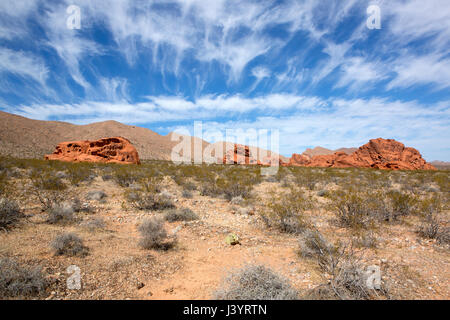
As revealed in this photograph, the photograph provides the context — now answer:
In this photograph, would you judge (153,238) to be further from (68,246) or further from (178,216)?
(178,216)

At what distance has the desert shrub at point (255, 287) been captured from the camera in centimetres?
274

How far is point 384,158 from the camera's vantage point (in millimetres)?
34750

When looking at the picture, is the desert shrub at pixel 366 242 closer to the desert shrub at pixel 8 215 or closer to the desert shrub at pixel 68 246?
the desert shrub at pixel 68 246

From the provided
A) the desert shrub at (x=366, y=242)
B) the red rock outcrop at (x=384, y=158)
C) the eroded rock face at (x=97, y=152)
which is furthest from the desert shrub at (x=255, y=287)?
the red rock outcrop at (x=384, y=158)

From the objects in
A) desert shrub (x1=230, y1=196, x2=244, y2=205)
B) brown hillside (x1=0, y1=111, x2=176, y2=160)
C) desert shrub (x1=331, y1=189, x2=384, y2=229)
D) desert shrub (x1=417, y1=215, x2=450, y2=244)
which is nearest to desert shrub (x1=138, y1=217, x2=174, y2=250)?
desert shrub (x1=230, y1=196, x2=244, y2=205)

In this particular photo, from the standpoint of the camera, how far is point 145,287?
3.17 meters

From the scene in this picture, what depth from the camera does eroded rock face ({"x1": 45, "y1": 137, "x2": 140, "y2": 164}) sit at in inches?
938

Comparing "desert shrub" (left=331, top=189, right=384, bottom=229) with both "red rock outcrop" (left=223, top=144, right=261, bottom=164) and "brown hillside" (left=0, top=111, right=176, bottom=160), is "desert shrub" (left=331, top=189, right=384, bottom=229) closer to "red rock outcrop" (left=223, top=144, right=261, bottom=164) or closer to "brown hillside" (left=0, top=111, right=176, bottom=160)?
"red rock outcrop" (left=223, top=144, right=261, bottom=164)

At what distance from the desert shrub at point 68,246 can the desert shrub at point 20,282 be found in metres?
0.78

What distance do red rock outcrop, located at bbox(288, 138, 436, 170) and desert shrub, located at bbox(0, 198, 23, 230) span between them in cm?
4192

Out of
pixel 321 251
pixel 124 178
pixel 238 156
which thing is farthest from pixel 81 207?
pixel 238 156

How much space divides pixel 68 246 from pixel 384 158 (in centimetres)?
4313
